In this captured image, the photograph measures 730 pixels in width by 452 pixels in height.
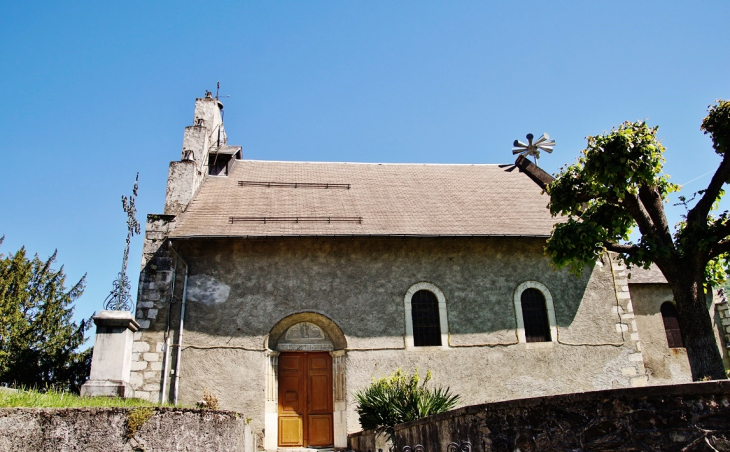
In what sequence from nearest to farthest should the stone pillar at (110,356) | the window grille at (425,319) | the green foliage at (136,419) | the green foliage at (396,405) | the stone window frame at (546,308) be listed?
the green foliage at (136,419), the stone pillar at (110,356), the green foliage at (396,405), the window grille at (425,319), the stone window frame at (546,308)

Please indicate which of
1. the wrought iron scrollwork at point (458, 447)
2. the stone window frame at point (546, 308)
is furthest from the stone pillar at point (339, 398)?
the wrought iron scrollwork at point (458, 447)

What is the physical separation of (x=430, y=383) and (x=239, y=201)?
694 cm

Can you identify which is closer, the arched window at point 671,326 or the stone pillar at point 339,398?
the stone pillar at point 339,398

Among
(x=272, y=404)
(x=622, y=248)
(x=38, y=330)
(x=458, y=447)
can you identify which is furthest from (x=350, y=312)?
(x=38, y=330)

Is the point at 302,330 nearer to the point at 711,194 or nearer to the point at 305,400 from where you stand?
the point at 305,400

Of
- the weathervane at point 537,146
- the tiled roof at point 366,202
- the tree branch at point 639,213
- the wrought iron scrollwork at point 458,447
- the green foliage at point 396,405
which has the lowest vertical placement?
the wrought iron scrollwork at point 458,447

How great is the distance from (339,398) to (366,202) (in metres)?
5.43

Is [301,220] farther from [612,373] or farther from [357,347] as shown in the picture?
[612,373]

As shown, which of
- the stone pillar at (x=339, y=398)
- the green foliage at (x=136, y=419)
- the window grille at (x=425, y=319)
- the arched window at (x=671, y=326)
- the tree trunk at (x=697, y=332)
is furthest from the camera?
the arched window at (x=671, y=326)

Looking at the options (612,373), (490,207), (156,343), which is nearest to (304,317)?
(156,343)

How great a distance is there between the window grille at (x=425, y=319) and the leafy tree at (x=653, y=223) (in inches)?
187

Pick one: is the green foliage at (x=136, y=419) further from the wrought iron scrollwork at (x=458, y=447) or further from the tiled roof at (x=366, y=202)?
the tiled roof at (x=366, y=202)

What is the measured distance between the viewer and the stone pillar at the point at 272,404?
11.9m

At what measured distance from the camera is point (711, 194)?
7.94 m
